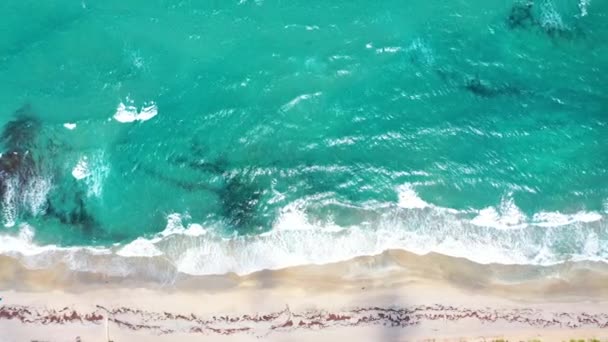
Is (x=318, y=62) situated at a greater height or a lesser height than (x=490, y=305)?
greater

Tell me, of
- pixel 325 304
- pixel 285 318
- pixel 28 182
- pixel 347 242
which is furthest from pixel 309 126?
pixel 28 182

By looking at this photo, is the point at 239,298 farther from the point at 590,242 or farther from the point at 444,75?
the point at 590,242

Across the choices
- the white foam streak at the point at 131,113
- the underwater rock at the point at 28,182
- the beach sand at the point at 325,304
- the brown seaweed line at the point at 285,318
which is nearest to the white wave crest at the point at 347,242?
the beach sand at the point at 325,304

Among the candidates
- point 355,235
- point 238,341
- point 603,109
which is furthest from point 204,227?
point 603,109

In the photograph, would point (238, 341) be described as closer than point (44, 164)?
Yes

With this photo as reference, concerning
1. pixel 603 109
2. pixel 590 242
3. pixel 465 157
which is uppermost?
pixel 603 109

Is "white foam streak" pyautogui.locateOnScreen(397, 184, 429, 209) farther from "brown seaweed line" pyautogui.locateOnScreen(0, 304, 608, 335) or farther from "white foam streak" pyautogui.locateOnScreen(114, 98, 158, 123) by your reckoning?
→ "white foam streak" pyautogui.locateOnScreen(114, 98, 158, 123)
